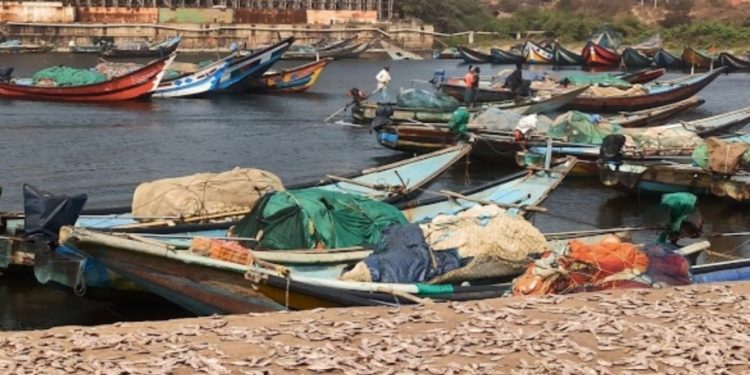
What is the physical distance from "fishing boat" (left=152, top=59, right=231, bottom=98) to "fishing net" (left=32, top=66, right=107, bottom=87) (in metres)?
2.21

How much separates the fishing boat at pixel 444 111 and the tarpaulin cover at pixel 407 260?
14.1 metres

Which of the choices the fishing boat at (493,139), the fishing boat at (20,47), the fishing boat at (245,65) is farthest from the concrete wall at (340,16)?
the fishing boat at (493,139)

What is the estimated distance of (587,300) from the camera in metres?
9.55

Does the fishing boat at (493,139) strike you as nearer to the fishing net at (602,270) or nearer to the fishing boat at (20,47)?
the fishing net at (602,270)

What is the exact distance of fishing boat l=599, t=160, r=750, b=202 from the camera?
Answer: 61.8 feet

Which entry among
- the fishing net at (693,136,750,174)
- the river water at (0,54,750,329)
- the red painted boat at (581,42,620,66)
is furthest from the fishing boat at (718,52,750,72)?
the fishing net at (693,136,750,174)

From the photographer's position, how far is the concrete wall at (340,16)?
86.4m

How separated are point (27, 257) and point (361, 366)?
6.53 meters

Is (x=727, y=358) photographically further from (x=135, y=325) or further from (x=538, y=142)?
(x=538, y=142)

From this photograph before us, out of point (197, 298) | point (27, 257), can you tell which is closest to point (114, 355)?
point (197, 298)

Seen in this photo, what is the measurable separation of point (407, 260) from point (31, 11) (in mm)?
70661

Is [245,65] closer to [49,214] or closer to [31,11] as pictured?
[49,214]

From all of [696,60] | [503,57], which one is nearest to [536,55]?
[503,57]

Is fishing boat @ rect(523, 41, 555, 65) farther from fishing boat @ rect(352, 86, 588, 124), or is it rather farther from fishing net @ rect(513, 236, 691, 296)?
fishing net @ rect(513, 236, 691, 296)
